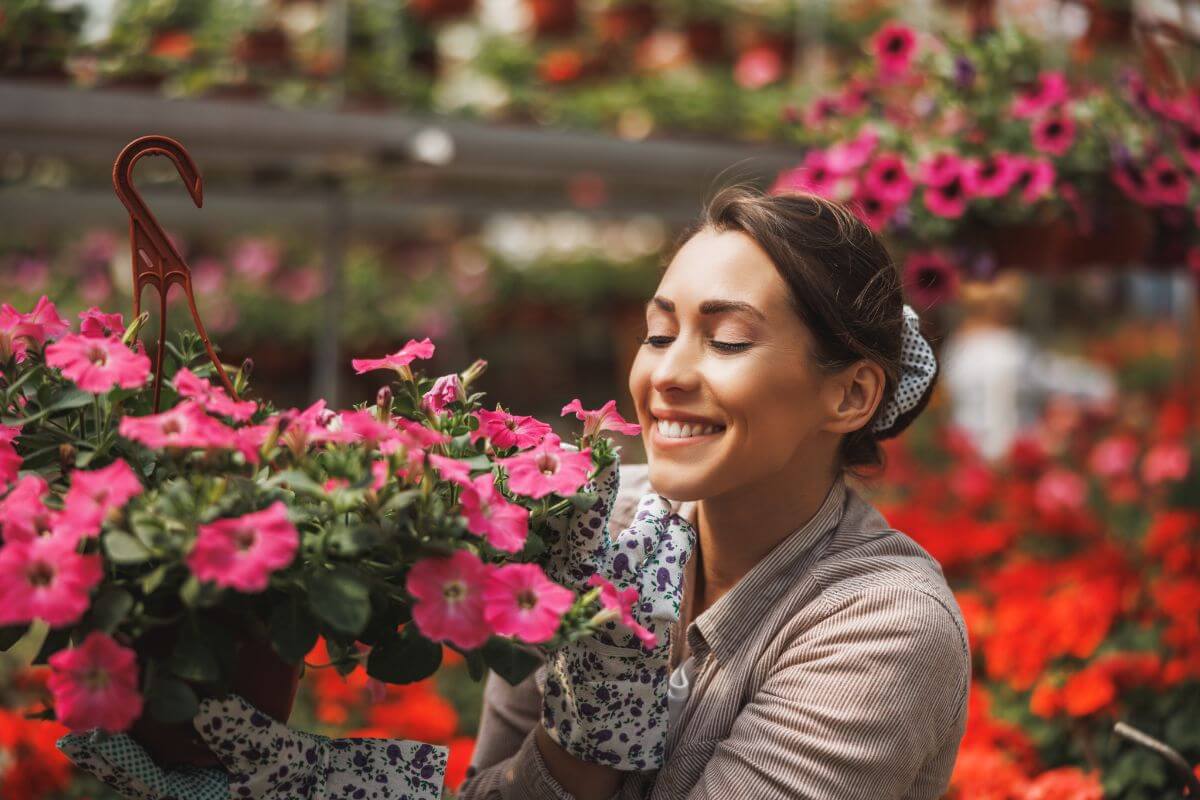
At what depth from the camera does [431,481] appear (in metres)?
0.92

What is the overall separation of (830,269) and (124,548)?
0.75 metres

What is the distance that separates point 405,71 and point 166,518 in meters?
3.44

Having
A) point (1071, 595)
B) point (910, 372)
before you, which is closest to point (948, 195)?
point (1071, 595)

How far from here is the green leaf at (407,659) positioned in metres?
0.94

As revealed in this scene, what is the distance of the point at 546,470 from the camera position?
0.99 metres

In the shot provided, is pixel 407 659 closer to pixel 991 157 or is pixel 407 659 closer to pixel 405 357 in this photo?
pixel 405 357

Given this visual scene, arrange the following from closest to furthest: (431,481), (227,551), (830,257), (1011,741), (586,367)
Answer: (227,551) → (431,481) → (830,257) → (1011,741) → (586,367)

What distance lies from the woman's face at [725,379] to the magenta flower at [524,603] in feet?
1.07

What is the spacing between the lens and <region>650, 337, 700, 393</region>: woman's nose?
121 cm

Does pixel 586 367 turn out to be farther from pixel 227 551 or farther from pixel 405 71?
pixel 227 551

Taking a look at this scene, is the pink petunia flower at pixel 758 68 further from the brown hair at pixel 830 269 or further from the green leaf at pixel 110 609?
the green leaf at pixel 110 609

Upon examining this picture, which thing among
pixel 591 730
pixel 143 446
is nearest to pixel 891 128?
pixel 591 730

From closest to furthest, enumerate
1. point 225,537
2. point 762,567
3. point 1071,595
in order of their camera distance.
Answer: point 225,537, point 762,567, point 1071,595

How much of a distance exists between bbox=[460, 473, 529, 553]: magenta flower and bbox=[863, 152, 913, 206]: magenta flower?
150 cm
